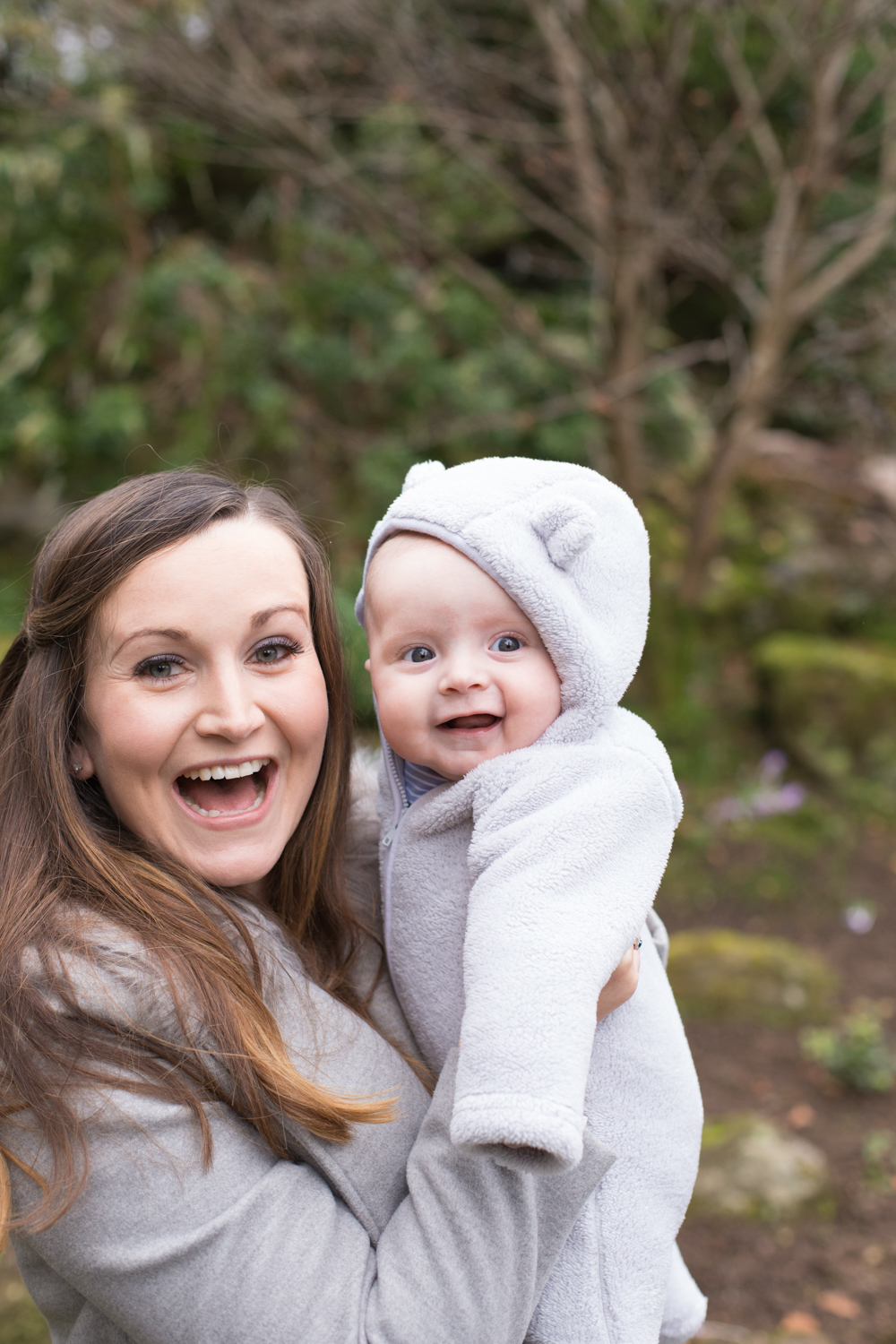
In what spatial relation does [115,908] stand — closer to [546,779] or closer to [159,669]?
[159,669]

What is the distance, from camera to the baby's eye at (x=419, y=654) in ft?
4.71

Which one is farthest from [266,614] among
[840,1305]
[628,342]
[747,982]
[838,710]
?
[838,710]

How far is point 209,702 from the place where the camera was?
4.44 feet

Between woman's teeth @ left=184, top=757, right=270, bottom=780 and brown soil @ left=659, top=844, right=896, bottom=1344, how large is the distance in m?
2.46

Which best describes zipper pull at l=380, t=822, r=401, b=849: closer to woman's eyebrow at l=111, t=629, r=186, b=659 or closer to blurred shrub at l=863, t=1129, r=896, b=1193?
woman's eyebrow at l=111, t=629, r=186, b=659

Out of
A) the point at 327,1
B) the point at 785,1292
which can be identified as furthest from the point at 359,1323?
the point at 327,1

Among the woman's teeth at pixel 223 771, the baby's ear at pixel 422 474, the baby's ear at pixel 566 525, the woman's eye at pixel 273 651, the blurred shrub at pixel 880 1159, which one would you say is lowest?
the blurred shrub at pixel 880 1159

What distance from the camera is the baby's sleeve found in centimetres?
108

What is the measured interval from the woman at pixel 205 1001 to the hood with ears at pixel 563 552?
26 centimetres

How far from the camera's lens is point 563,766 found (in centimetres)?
135

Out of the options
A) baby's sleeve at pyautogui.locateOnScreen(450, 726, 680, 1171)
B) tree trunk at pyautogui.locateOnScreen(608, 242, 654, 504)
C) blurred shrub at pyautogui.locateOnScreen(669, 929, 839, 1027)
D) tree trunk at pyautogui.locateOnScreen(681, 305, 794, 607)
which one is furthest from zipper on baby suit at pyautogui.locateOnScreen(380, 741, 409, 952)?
tree trunk at pyautogui.locateOnScreen(681, 305, 794, 607)

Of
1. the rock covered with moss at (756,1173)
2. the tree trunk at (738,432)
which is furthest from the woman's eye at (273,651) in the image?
the tree trunk at (738,432)

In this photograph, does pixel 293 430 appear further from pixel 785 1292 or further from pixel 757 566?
pixel 785 1292

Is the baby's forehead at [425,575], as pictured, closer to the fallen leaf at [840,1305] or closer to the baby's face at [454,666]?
the baby's face at [454,666]
